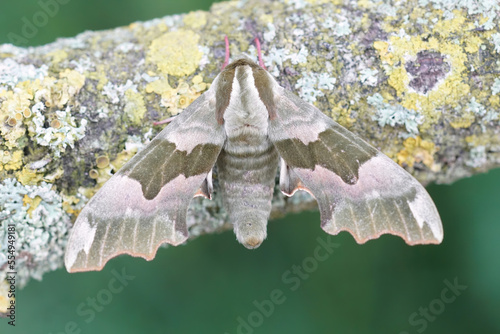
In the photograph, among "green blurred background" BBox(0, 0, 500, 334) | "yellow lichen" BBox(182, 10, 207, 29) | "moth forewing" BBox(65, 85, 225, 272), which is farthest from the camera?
"green blurred background" BBox(0, 0, 500, 334)

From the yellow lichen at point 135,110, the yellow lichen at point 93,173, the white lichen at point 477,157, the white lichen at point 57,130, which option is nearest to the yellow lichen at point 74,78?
the white lichen at point 57,130

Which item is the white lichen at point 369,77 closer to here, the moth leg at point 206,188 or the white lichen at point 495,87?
the white lichen at point 495,87

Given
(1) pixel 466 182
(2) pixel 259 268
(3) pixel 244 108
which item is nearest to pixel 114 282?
(2) pixel 259 268

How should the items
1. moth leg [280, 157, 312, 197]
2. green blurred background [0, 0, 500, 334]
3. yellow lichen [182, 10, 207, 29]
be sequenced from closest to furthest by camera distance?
1. moth leg [280, 157, 312, 197]
2. yellow lichen [182, 10, 207, 29]
3. green blurred background [0, 0, 500, 334]

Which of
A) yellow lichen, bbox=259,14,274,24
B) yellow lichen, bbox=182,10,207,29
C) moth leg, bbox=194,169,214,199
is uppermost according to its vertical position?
yellow lichen, bbox=182,10,207,29

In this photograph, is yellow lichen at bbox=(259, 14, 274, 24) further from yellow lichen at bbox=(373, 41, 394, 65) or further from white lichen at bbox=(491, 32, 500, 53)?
white lichen at bbox=(491, 32, 500, 53)

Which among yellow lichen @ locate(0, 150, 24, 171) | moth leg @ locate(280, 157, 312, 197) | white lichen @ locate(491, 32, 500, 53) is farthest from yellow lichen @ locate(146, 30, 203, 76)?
white lichen @ locate(491, 32, 500, 53)

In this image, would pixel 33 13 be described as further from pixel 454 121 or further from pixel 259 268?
pixel 454 121
